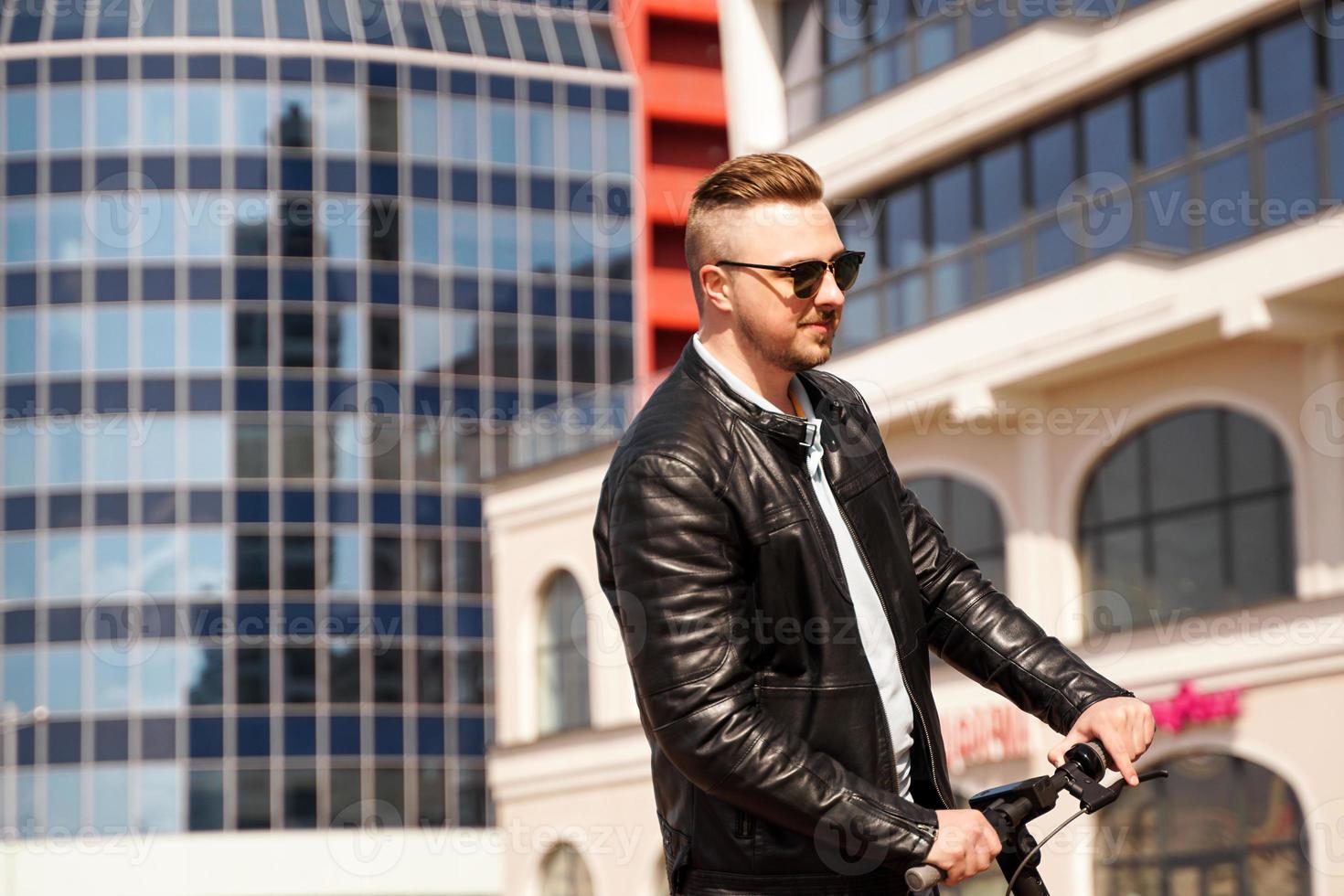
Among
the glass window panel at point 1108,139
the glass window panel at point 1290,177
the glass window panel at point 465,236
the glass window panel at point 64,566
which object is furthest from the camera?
the glass window panel at point 465,236

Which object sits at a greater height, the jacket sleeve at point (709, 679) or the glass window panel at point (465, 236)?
the glass window panel at point (465, 236)

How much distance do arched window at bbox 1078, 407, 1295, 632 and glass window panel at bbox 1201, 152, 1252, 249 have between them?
7.03 ft

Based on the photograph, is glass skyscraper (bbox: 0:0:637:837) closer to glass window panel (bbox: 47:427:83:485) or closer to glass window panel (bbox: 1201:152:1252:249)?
glass window panel (bbox: 47:427:83:485)

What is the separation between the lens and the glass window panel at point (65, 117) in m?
53.8

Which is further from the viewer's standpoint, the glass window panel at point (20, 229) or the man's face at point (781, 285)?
the glass window panel at point (20, 229)

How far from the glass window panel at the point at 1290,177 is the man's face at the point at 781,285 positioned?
60.6 feet

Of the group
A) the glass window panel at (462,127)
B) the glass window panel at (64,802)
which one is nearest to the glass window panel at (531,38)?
the glass window panel at (462,127)

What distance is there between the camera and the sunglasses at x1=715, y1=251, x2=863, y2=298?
3.90 m

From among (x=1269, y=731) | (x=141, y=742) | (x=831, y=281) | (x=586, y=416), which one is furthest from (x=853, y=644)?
(x=141, y=742)

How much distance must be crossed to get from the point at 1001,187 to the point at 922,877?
2335 centimetres

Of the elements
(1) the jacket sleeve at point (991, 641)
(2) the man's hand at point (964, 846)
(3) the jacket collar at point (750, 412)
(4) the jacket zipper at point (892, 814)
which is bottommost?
(2) the man's hand at point (964, 846)

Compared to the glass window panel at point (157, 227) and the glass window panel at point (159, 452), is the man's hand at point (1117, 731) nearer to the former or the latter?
the glass window panel at point (159, 452)

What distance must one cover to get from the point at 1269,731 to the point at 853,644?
19.6 metres

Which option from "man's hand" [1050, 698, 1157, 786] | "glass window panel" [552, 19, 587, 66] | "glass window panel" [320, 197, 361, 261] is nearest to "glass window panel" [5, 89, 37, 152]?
"glass window panel" [320, 197, 361, 261]
